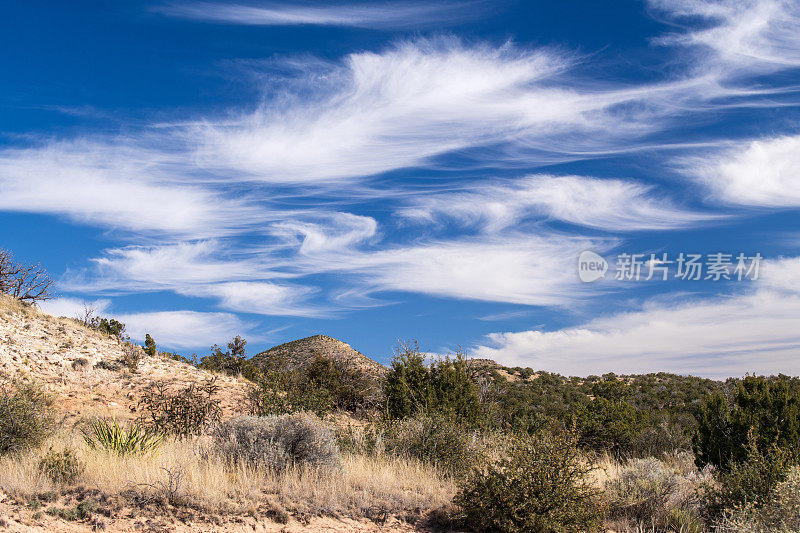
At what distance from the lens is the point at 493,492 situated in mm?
9594

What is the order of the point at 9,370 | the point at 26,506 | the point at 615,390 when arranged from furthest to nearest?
the point at 615,390
the point at 9,370
the point at 26,506

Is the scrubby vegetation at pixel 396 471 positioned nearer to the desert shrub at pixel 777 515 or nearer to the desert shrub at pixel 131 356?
the desert shrub at pixel 777 515

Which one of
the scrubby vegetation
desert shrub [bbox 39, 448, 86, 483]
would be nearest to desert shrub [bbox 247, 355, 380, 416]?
the scrubby vegetation

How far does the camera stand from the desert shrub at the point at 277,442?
11.3 m

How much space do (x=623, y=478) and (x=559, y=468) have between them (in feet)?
9.77

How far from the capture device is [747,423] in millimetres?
Result: 14812

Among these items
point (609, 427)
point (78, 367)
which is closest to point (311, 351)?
point (78, 367)

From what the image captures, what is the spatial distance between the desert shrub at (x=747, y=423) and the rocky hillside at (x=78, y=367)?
17222mm

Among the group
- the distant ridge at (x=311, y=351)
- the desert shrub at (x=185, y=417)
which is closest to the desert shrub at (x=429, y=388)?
the desert shrub at (x=185, y=417)

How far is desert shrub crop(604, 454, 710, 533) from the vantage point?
422 inches

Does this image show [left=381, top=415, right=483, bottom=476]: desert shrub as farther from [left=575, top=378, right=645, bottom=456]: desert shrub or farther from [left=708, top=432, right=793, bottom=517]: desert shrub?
[left=575, top=378, right=645, bottom=456]: desert shrub

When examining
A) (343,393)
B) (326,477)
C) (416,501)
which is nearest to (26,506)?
(326,477)

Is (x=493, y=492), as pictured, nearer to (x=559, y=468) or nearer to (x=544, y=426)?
(x=559, y=468)

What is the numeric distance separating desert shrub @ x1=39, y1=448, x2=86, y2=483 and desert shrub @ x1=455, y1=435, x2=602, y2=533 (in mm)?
6597
